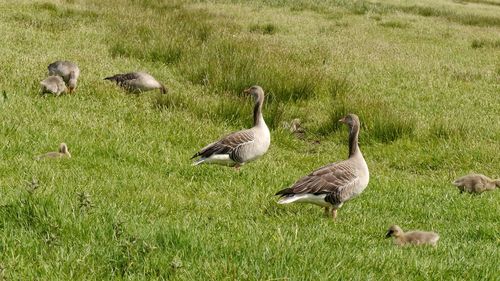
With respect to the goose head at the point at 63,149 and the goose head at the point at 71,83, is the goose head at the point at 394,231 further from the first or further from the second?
the goose head at the point at 71,83

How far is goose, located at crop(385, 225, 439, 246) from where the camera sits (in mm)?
6842

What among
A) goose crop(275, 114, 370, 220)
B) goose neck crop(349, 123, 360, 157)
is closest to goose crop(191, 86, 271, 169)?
goose neck crop(349, 123, 360, 157)

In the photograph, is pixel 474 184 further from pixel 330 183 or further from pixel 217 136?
pixel 217 136

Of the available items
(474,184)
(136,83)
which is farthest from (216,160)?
(136,83)

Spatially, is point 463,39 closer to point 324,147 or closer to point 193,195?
point 324,147

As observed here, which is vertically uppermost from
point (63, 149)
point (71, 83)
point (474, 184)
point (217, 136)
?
point (63, 149)

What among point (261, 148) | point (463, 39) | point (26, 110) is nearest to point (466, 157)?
point (261, 148)

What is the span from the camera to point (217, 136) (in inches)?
464

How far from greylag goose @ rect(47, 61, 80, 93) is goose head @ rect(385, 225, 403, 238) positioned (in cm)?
790

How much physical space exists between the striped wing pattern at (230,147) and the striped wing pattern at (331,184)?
70.4 inches

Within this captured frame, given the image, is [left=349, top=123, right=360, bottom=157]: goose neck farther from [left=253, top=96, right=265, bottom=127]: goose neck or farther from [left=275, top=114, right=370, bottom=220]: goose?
[left=253, top=96, right=265, bottom=127]: goose neck

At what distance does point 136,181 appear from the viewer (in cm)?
809

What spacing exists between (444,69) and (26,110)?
49.1 ft

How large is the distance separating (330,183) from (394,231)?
102 centimetres
